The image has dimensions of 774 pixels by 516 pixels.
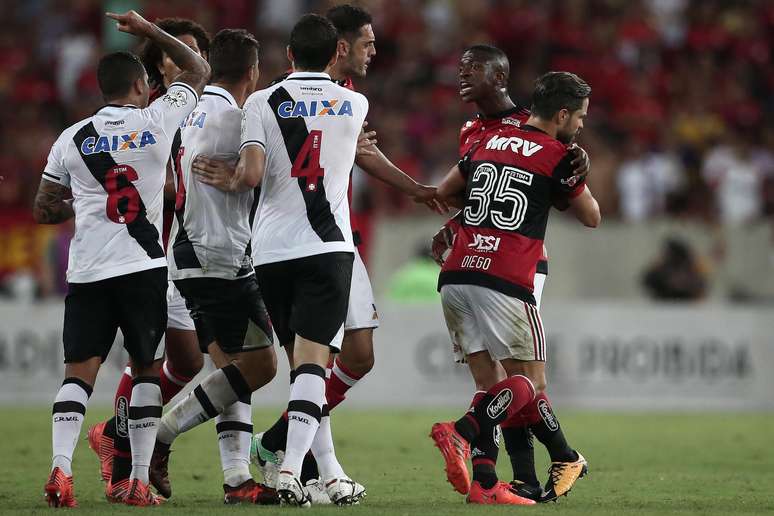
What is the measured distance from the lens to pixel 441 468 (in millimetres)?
9195

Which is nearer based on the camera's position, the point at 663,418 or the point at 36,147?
the point at 663,418

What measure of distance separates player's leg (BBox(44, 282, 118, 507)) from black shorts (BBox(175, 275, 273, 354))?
462 mm

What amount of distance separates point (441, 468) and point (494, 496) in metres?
2.22

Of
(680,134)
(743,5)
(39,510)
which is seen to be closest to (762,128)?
(680,134)

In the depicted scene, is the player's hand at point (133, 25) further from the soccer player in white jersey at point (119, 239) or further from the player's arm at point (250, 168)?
the player's arm at point (250, 168)

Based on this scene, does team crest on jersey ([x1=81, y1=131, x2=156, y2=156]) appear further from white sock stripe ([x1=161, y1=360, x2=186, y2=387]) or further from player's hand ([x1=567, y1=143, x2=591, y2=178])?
player's hand ([x1=567, y1=143, x2=591, y2=178])

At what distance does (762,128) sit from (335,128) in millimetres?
12988

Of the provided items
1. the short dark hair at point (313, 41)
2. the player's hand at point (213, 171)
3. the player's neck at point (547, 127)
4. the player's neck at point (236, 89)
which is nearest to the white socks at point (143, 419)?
the player's hand at point (213, 171)

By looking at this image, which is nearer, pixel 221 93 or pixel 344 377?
pixel 221 93

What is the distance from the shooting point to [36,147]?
18.2m

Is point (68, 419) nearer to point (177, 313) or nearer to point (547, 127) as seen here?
point (177, 313)

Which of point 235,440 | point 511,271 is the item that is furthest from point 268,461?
point 511,271

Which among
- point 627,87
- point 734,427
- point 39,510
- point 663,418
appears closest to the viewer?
point 39,510

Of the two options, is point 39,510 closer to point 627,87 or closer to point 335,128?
point 335,128
